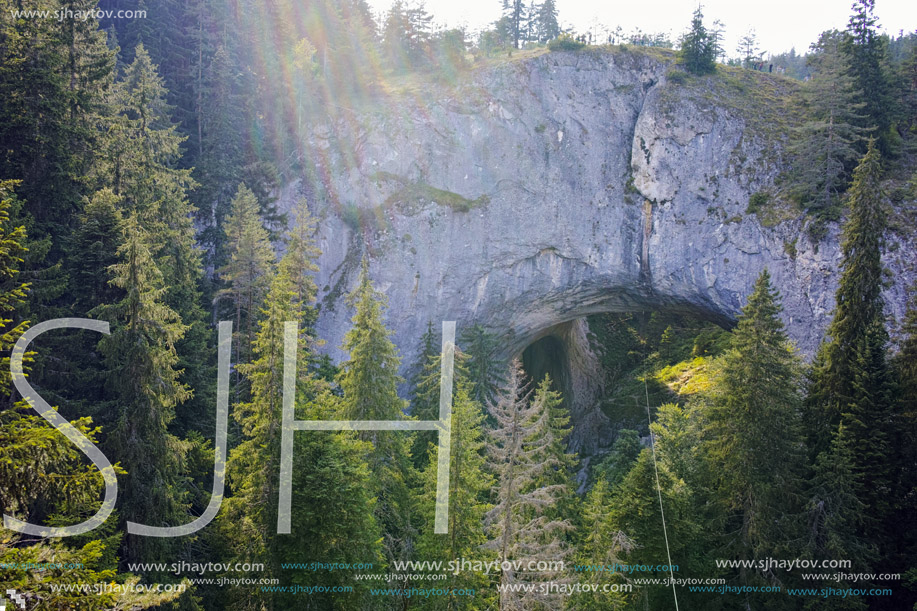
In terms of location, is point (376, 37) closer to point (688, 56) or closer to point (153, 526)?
point (688, 56)

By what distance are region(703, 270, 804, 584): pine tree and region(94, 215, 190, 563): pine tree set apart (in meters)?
15.5

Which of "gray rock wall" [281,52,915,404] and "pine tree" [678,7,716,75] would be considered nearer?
"gray rock wall" [281,52,915,404]

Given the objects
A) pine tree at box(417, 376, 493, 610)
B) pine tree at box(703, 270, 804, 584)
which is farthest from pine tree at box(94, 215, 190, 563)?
pine tree at box(703, 270, 804, 584)

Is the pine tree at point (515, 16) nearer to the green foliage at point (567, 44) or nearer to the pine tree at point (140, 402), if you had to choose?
the green foliage at point (567, 44)

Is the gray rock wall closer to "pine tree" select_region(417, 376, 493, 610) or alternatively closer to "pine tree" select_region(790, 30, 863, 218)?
"pine tree" select_region(790, 30, 863, 218)

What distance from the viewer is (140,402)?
12430 mm

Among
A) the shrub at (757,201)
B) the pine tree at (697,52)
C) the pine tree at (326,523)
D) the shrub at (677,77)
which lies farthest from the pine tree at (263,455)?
the pine tree at (697,52)

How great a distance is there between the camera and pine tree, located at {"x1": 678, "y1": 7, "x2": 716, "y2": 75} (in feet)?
104

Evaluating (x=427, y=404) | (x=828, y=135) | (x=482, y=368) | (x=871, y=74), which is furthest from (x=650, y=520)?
(x=871, y=74)

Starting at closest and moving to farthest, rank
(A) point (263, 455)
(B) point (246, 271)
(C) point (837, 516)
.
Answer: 1. (A) point (263, 455)
2. (C) point (837, 516)
3. (B) point (246, 271)

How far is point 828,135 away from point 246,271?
87.6 ft

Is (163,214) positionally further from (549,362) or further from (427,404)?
(549,362)

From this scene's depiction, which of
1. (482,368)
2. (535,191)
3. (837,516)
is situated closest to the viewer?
(837,516)

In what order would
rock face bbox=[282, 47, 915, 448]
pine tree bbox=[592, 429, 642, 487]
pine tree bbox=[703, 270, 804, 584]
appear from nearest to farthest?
pine tree bbox=[703, 270, 804, 584] → pine tree bbox=[592, 429, 642, 487] → rock face bbox=[282, 47, 915, 448]
